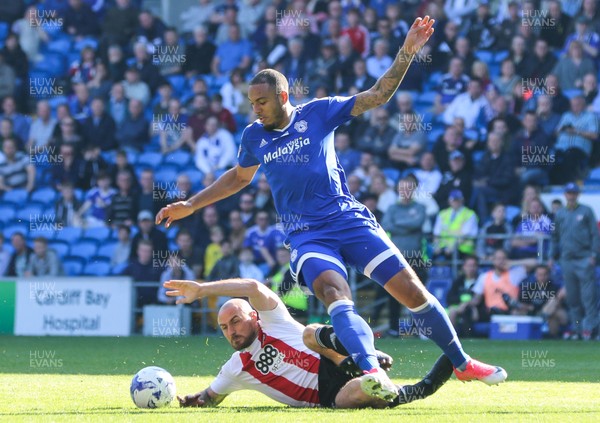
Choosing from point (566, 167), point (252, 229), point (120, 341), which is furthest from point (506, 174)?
point (120, 341)

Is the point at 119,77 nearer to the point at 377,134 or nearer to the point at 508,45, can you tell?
the point at 377,134

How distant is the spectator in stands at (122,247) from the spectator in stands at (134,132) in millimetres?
2699

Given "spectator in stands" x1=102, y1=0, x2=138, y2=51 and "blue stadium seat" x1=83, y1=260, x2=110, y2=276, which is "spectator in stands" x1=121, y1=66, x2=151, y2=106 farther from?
"blue stadium seat" x1=83, y1=260, x2=110, y2=276

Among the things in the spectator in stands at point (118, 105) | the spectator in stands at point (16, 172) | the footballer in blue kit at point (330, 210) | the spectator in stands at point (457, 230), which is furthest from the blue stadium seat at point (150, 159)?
the footballer in blue kit at point (330, 210)

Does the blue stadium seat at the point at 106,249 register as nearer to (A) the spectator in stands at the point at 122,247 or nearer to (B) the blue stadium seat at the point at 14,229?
(A) the spectator in stands at the point at 122,247

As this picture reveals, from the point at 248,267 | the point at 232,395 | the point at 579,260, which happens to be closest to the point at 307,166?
the point at 232,395

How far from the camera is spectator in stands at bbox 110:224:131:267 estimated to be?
1866 cm

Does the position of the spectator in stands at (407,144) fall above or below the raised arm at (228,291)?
above

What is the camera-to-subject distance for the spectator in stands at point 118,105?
21250 mm

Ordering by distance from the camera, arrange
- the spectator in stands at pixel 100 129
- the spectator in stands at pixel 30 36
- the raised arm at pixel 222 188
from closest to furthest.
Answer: the raised arm at pixel 222 188 → the spectator in stands at pixel 100 129 → the spectator in stands at pixel 30 36

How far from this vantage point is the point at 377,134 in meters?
18.9

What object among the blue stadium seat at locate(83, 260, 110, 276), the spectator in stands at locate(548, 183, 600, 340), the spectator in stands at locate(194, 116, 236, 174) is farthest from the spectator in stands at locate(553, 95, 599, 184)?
the blue stadium seat at locate(83, 260, 110, 276)

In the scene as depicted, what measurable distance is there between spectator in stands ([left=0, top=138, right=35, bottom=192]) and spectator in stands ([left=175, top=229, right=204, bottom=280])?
399 cm

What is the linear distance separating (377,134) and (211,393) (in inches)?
424
